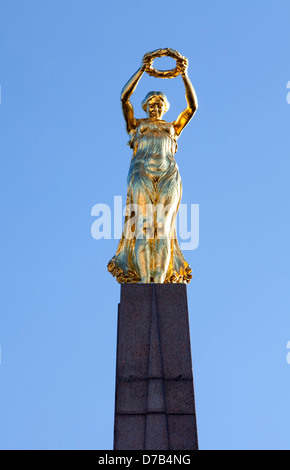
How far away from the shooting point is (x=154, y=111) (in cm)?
1648

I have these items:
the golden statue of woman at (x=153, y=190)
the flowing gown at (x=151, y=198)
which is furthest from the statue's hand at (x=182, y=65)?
the flowing gown at (x=151, y=198)

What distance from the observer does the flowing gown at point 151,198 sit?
14961 mm

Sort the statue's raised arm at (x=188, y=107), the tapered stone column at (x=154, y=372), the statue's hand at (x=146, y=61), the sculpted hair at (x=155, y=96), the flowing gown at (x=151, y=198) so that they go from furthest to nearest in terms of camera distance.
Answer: the sculpted hair at (x=155, y=96), the statue's raised arm at (x=188, y=107), the statue's hand at (x=146, y=61), the flowing gown at (x=151, y=198), the tapered stone column at (x=154, y=372)

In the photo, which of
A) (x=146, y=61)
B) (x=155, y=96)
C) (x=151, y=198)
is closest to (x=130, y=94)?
(x=155, y=96)

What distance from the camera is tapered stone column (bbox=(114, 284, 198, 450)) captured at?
12.4 metres

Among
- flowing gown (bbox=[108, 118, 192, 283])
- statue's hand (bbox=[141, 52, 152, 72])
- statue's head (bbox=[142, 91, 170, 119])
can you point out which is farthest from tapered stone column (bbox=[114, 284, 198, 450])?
statue's hand (bbox=[141, 52, 152, 72])

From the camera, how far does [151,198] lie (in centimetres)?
1520

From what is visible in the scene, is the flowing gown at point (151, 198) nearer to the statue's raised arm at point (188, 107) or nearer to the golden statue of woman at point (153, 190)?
the golden statue of woman at point (153, 190)

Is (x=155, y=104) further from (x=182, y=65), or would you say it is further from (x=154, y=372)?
(x=154, y=372)

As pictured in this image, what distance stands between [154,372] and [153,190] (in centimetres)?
373

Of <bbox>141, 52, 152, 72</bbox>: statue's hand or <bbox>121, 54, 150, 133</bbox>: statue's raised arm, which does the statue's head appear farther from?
<bbox>141, 52, 152, 72</bbox>: statue's hand

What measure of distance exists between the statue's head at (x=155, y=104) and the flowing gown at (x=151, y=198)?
62 centimetres

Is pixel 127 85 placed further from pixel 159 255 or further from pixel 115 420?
pixel 115 420
